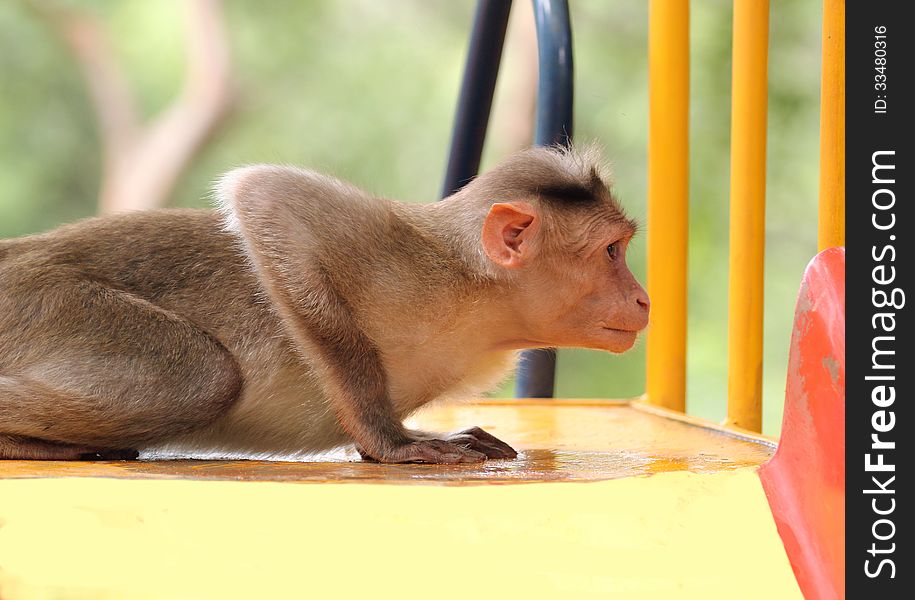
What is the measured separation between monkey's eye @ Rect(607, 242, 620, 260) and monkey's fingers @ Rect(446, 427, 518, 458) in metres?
0.44

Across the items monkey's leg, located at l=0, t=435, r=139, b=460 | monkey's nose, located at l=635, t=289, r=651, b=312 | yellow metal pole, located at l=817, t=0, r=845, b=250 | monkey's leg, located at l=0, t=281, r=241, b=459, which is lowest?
monkey's leg, located at l=0, t=435, r=139, b=460

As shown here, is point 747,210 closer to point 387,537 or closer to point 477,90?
point 477,90

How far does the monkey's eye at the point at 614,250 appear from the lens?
91.0 inches

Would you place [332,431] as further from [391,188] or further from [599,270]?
[391,188]

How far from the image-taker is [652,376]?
3281 mm

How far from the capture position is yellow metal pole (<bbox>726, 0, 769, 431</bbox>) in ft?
8.40

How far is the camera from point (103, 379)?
2027 mm

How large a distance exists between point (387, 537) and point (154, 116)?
1044cm

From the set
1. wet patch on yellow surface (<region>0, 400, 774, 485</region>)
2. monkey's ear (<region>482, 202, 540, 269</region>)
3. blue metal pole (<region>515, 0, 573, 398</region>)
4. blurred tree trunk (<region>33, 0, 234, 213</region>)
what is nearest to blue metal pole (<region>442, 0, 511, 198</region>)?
blue metal pole (<region>515, 0, 573, 398</region>)

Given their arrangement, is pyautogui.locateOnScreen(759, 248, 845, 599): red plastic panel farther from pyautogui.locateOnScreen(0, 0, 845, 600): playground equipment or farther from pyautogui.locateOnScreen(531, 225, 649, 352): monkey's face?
pyautogui.locateOnScreen(531, 225, 649, 352): monkey's face

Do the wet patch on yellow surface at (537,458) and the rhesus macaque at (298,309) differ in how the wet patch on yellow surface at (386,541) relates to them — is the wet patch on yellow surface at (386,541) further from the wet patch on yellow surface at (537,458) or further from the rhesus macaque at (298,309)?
the rhesus macaque at (298,309)

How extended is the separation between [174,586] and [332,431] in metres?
0.93

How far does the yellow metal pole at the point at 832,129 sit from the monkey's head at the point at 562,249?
41cm
